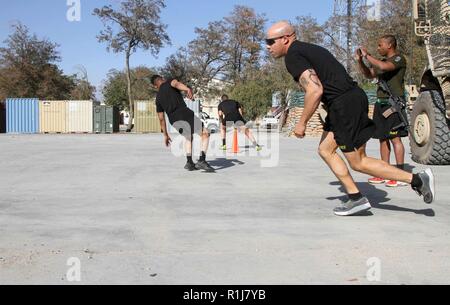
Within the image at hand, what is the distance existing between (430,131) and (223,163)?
3.73 m

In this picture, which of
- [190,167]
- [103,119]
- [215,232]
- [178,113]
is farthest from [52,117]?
[215,232]

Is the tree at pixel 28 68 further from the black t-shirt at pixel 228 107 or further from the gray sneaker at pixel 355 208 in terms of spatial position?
the gray sneaker at pixel 355 208

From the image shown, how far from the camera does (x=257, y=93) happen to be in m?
44.9

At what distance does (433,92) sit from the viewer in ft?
24.7

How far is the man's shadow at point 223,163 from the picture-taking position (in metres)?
8.84

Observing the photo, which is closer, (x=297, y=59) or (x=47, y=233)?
(x=47, y=233)

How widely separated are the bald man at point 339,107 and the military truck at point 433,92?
2675 millimetres

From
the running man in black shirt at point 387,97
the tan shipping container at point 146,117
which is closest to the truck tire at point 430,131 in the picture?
the running man in black shirt at point 387,97

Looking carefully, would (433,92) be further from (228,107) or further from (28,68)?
(28,68)

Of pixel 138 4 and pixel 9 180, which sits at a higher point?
pixel 138 4

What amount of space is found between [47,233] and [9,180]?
3.44m

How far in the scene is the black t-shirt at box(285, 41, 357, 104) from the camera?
4.48 metres

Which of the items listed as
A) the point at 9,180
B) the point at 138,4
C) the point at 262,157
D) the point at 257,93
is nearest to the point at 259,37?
the point at 257,93
